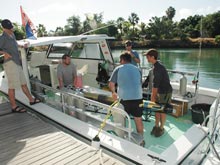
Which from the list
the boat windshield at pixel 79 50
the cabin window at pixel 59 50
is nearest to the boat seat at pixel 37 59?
the cabin window at pixel 59 50

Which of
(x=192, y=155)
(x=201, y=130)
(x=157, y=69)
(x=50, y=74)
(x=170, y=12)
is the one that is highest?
(x=170, y=12)

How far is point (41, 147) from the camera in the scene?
3012 millimetres

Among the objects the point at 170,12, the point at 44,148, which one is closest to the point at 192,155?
the point at 44,148

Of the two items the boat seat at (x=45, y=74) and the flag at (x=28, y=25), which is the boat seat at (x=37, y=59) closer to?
the boat seat at (x=45, y=74)

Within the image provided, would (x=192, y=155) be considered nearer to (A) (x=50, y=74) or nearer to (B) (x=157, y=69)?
(B) (x=157, y=69)

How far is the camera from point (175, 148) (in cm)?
274

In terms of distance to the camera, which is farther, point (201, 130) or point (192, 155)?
point (201, 130)

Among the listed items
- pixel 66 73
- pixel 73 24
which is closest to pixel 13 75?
pixel 66 73

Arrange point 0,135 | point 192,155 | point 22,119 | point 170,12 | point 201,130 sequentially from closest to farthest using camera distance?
point 192,155, point 201,130, point 0,135, point 22,119, point 170,12

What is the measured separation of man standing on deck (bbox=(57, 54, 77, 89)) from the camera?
4.78 metres

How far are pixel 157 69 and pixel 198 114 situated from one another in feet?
5.10

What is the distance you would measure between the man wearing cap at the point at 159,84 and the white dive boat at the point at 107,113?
25cm

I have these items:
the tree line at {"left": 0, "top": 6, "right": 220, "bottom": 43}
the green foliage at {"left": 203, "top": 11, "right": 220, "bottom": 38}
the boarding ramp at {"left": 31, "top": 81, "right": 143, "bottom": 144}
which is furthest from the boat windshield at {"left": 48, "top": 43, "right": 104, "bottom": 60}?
the green foliage at {"left": 203, "top": 11, "right": 220, "bottom": 38}

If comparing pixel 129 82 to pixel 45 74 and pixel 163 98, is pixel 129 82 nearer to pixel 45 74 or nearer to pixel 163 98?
pixel 163 98
